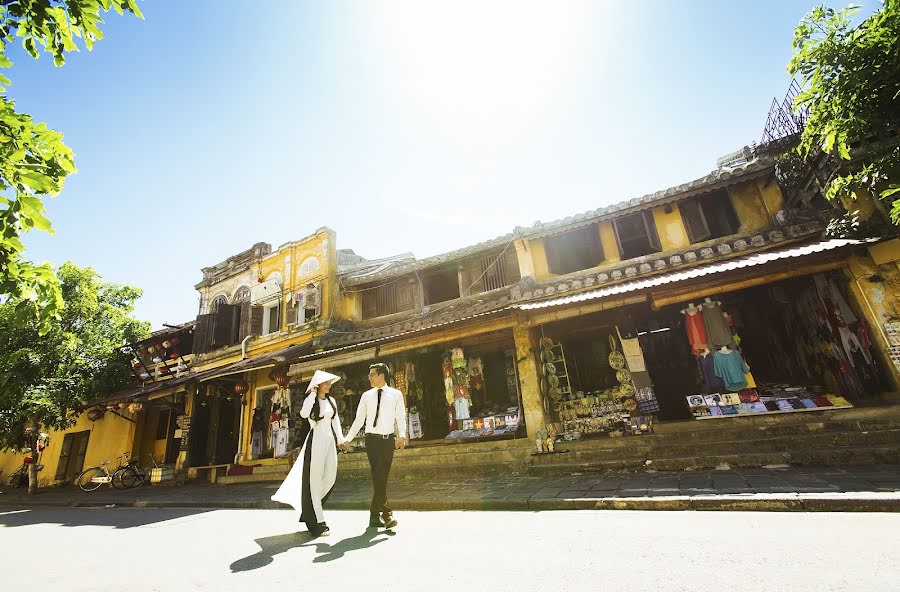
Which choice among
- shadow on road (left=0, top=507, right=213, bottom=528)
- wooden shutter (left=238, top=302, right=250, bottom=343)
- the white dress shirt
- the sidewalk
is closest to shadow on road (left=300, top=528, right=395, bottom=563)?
the white dress shirt

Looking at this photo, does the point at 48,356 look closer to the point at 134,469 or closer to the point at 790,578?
the point at 134,469

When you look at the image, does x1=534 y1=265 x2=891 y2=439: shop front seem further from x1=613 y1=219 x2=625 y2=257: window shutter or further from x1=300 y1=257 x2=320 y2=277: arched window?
x1=300 y1=257 x2=320 y2=277: arched window

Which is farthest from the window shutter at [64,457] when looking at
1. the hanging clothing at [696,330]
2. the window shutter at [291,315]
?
the hanging clothing at [696,330]

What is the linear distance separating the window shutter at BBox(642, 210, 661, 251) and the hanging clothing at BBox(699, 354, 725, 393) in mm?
3471

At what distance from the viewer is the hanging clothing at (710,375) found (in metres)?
7.94

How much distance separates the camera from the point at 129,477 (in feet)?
47.0

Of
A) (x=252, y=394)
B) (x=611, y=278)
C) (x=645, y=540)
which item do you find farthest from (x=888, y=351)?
(x=252, y=394)

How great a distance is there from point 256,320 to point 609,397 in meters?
13.5

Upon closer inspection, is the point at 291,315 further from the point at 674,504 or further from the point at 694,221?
the point at 694,221

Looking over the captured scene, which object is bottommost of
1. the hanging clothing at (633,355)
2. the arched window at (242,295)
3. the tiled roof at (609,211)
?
the hanging clothing at (633,355)

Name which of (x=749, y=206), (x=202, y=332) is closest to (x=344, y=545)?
(x=749, y=206)

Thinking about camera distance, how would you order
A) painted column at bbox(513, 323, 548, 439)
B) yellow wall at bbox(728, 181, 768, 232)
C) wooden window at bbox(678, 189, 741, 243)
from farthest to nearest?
wooden window at bbox(678, 189, 741, 243) < yellow wall at bbox(728, 181, 768, 232) < painted column at bbox(513, 323, 548, 439)

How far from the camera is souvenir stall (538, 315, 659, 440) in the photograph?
27.3 ft

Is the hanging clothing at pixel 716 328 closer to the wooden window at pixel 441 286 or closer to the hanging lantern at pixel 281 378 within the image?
the wooden window at pixel 441 286
